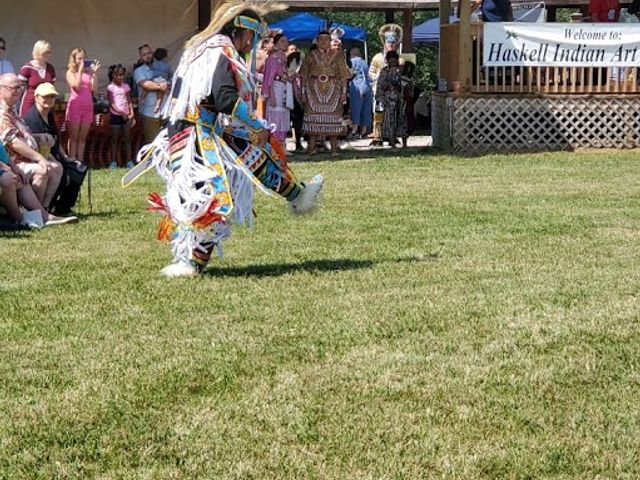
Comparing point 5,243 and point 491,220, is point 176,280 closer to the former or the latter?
point 5,243

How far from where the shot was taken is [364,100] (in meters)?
22.8

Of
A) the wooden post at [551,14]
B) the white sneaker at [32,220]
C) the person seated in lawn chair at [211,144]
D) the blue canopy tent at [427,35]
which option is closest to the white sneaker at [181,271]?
the person seated in lawn chair at [211,144]

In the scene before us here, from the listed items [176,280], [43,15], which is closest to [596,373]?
[176,280]

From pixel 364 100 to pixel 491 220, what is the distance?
12.5 metres

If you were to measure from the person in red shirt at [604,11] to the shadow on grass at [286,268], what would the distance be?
1125 cm

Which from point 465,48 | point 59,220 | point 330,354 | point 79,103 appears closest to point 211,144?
point 330,354

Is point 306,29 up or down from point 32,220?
up

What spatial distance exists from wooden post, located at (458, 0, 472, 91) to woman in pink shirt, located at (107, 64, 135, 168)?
183 inches

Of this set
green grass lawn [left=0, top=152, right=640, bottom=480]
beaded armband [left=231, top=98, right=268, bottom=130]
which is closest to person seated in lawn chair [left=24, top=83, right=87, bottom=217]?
green grass lawn [left=0, top=152, right=640, bottom=480]

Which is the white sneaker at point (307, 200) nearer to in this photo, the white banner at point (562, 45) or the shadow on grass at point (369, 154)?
the shadow on grass at point (369, 154)

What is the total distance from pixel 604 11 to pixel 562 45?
4.45 ft

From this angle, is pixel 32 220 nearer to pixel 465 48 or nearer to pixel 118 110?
pixel 118 110

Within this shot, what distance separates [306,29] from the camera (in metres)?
28.4

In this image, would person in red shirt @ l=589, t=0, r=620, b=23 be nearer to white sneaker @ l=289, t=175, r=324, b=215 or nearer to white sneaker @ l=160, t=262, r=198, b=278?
white sneaker @ l=289, t=175, r=324, b=215
